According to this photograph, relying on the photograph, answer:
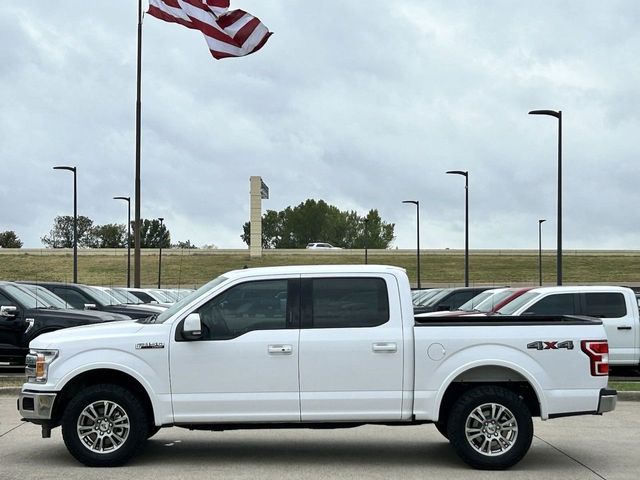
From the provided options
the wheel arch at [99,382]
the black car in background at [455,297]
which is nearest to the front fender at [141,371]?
the wheel arch at [99,382]

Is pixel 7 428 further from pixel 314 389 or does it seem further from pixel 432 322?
pixel 432 322

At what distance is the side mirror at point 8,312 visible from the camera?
57.3ft

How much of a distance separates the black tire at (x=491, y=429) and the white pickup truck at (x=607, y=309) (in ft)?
28.7

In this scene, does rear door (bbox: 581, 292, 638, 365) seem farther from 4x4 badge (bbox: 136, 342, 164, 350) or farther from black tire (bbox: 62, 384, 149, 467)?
Result: black tire (bbox: 62, 384, 149, 467)

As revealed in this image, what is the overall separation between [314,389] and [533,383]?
2.04 metres

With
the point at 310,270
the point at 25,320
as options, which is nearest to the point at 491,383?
the point at 310,270

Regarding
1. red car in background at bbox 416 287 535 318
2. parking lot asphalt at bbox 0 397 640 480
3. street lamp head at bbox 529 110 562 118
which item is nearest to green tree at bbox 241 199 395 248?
street lamp head at bbox 529 110 562 118

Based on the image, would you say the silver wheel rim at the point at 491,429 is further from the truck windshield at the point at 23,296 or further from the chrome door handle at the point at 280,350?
the truck windshield at the point at 23,296

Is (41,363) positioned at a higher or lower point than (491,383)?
higher

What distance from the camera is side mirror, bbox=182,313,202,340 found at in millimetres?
9164

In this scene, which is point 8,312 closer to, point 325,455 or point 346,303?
point 325,455

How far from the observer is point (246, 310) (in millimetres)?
9477

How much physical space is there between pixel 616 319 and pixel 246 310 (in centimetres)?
1064

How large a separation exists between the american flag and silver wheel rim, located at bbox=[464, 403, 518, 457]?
12.0m
